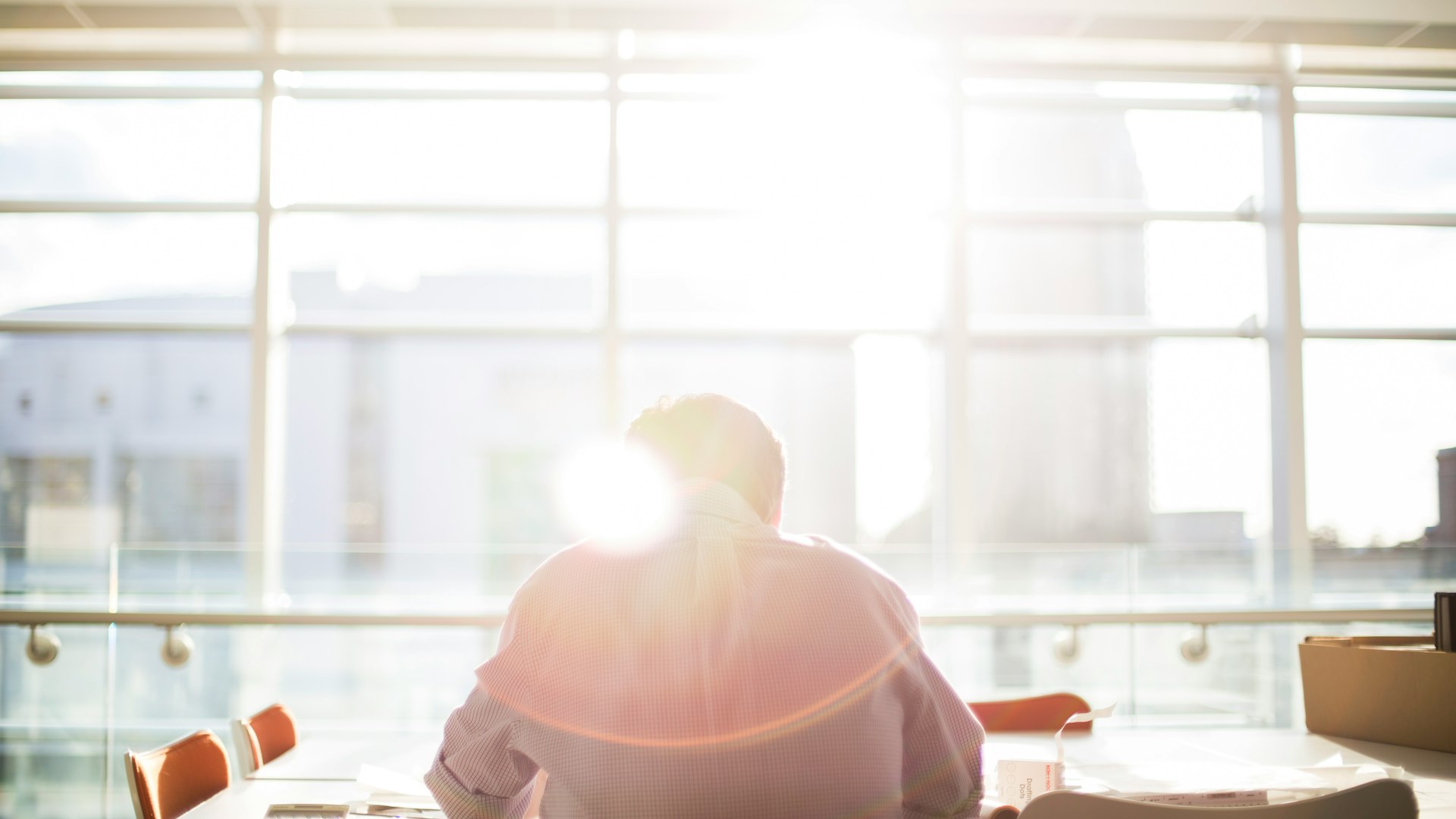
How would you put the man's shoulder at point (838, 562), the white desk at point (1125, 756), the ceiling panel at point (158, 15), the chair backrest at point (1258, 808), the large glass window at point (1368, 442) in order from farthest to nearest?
the large glass window at point (1368, 442) < the ceiling panel at point (158, 15) < the white desk at point (1125, 756) < the man's shoulder at point (838, 562) < the chair backrest at point (1258, 808)

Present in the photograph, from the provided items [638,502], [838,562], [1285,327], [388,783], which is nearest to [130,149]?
[388,783]

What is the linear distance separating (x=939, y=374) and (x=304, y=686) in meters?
3.07

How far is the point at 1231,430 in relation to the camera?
5.18m

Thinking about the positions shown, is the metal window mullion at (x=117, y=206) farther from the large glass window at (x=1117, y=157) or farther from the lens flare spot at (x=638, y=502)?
the lens flare spot at (x=638, y=502)

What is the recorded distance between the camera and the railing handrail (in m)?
3.63

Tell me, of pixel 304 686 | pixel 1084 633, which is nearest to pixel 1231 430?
pixel 1084 633

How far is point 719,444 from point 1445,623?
1688mm

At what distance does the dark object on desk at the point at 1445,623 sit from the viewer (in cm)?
215

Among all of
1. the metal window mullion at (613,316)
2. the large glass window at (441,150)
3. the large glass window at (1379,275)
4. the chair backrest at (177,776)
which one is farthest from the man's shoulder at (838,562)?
the large glass window at (1379,275)

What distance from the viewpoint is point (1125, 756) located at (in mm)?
2068

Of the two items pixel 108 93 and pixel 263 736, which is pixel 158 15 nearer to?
pixel 108 93

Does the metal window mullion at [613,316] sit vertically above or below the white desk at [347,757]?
above

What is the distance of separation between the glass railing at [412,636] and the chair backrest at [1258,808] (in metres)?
2.36

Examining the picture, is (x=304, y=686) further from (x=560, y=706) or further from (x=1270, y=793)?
(x=1270, y=793)
